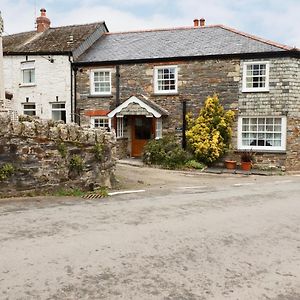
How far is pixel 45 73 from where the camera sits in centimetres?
2205

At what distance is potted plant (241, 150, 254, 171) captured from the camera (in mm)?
→ 18438

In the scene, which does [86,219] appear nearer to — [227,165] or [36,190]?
[36,190]

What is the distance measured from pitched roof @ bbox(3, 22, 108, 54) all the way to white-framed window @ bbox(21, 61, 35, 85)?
778 mm

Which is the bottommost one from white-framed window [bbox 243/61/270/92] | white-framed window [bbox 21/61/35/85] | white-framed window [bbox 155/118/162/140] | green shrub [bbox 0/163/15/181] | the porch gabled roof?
green shrub [bbox 0/163/15/181]

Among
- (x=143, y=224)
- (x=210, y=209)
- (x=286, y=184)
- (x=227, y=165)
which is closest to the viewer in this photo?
(x=143, y=224)

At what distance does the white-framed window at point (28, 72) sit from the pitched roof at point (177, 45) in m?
3.20

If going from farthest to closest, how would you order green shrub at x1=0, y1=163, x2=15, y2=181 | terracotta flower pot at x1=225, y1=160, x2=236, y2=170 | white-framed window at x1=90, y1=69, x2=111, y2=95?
1. white-framed window at x1=90, y1=69, x2=111, y2=95
2. terracotta flower pot at x1=225, y1=160, x2=236, y2=170
3. green shrub at x1=0, y1=163, x2=15, y2=181

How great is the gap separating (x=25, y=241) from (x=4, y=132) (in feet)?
14.8

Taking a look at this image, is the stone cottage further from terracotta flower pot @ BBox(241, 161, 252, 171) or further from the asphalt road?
the asphalt road

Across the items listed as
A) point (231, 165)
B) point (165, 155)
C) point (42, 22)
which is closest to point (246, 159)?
point (231, 165)

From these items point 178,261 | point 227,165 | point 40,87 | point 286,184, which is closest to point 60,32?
point 40,87

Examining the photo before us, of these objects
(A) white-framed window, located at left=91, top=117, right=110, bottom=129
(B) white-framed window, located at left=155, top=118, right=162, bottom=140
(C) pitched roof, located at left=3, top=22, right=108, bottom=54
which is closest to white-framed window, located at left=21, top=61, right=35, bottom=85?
(C) pitched roof, located at left=3, top=22, right=108, bottom=54

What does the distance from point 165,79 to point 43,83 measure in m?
7.63

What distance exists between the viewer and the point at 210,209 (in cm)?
919
